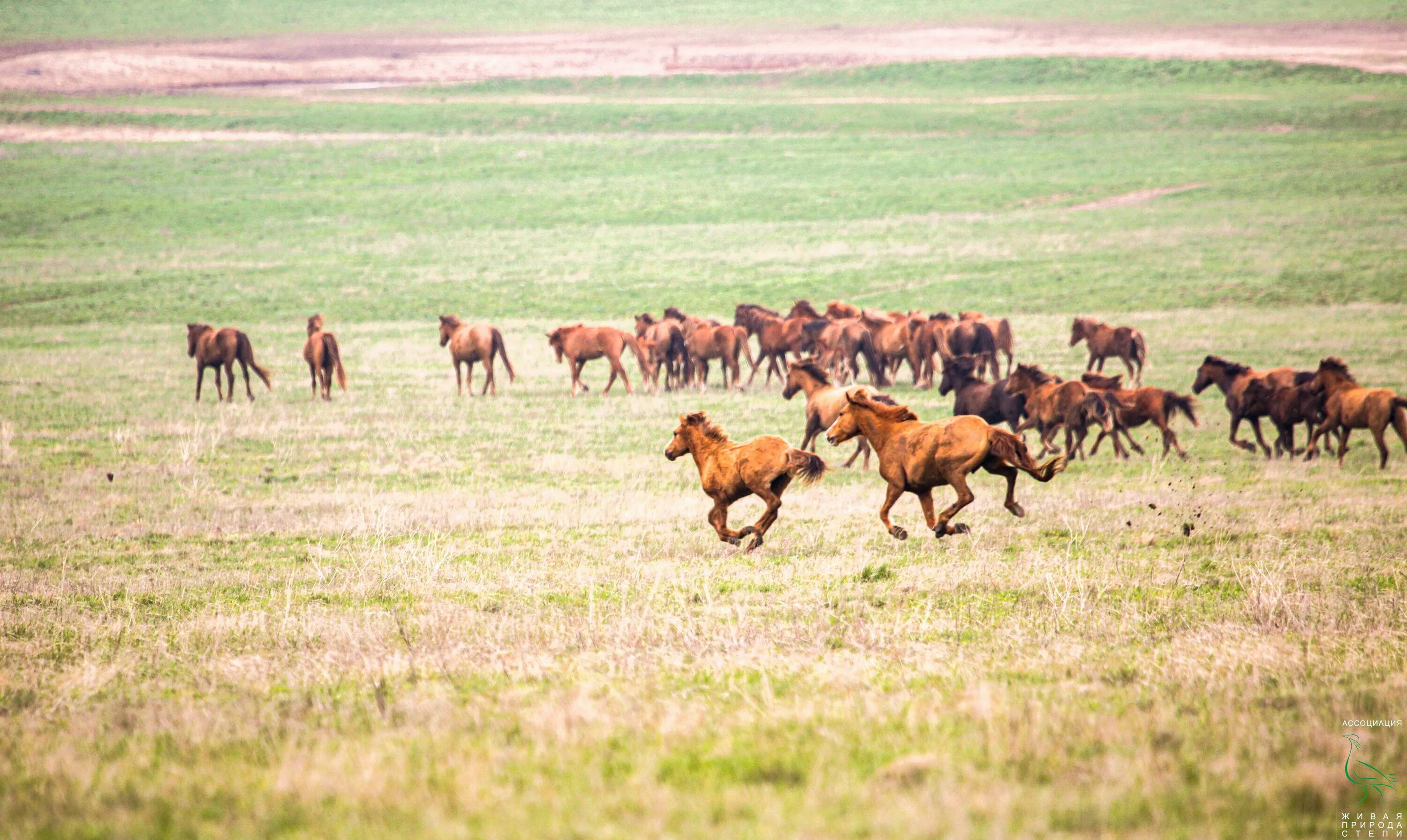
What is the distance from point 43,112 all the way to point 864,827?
91.6 meters

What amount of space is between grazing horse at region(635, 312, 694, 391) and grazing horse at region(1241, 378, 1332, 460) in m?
11.2

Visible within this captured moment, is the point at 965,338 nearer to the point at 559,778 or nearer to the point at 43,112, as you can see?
the point at 559,778

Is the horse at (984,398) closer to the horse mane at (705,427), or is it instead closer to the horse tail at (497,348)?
the horse mane at (705,427)

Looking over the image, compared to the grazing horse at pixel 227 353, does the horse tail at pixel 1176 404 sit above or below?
below

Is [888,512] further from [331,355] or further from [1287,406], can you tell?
[331,355]

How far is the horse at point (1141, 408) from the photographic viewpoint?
1691 centimetres

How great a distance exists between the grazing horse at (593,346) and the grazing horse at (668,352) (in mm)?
279

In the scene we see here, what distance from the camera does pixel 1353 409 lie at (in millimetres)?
15703

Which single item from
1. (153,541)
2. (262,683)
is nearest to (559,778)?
(262,683)

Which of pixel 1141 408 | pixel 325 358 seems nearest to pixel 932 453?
pixel 1141 408

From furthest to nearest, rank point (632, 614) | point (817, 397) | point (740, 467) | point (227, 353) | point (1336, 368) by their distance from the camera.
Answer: point (227, 353) → point (1336, 368) → point (817, 397) → point (740, 467) → point (632, 614)

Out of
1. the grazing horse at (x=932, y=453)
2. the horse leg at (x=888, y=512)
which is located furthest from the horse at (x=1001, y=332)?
the horse leg at (x=888, y=512)

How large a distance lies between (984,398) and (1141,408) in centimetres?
222

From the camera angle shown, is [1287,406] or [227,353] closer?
[1287,406]
